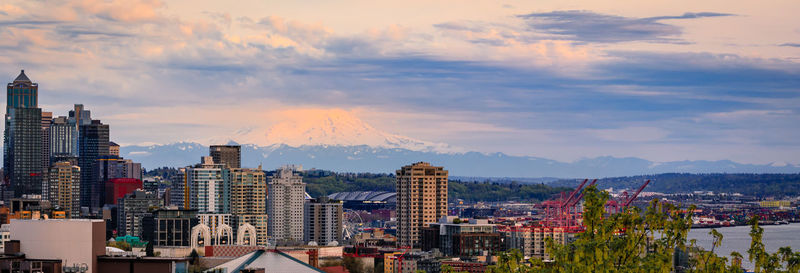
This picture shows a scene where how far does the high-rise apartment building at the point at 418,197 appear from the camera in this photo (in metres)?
106

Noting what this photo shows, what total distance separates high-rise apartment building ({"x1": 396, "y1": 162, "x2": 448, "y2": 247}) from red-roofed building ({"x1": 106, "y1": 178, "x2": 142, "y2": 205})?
5611cm

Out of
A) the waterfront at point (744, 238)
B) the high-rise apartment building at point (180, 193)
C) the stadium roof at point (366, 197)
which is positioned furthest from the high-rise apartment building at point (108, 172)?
the waterfront at point (744, 238)

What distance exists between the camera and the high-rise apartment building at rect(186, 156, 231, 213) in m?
125

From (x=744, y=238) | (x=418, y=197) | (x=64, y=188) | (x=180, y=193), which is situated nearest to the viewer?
(x=418, y=197)

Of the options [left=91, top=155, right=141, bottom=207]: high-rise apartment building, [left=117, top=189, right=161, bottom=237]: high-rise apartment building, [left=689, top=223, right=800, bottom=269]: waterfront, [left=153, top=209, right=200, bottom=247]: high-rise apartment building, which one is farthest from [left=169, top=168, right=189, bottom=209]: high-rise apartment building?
[left=689, top=223, right=800, bottom=269]: waterfront

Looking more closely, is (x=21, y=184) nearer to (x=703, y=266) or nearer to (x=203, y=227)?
(x=203, y=227)

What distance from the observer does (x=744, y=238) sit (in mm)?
121438

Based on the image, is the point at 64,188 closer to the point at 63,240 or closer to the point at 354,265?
the point at 354,265

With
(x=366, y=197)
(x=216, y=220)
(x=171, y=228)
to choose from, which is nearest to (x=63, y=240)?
(x=171, y=228)

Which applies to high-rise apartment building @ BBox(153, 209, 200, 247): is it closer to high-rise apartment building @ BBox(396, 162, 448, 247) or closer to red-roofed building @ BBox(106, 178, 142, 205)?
high-rise apartment building @ BBox(396, 162, 448, 247)

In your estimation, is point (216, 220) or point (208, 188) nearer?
point (216, 220)

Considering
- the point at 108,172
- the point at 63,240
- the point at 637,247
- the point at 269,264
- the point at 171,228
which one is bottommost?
the point at 171,228

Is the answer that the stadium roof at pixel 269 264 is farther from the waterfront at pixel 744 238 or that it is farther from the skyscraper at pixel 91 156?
the skyscraper at pixel 91 156

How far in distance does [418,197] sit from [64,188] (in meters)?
55.8
